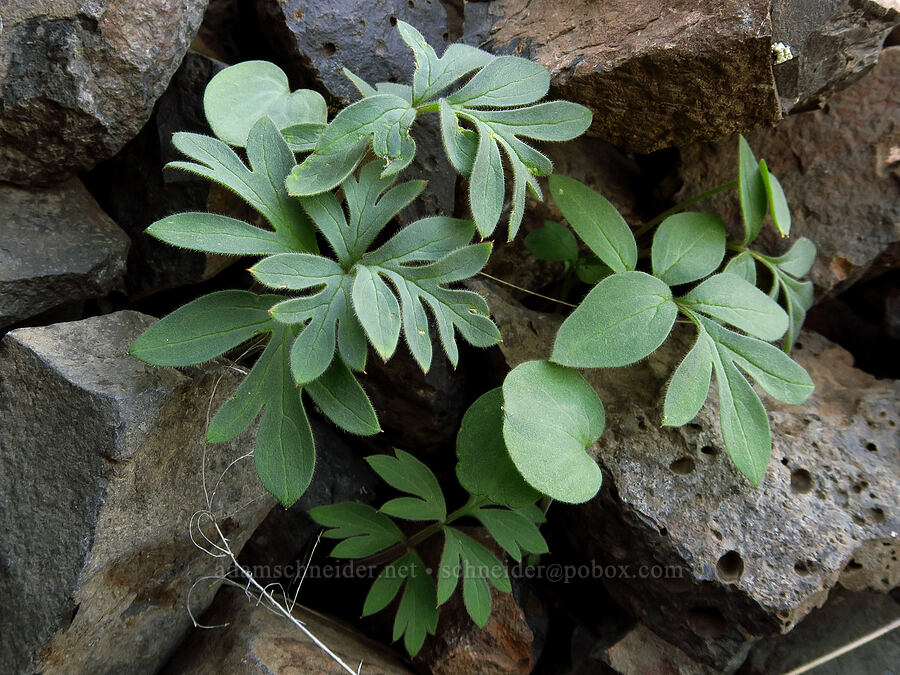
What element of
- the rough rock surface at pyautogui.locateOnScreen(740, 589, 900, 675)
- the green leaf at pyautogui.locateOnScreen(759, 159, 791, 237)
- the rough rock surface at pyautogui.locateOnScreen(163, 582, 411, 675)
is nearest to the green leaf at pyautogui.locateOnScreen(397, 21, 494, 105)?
the green leaf at pyautogui.locateOnScreen(759, 159, 791, 237)

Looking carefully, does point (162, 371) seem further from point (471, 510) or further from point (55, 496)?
point (471, 510)

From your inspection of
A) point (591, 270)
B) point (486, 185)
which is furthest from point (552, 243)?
point (486, 185)

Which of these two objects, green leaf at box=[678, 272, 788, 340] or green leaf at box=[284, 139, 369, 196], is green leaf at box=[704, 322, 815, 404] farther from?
green leaf at box=[284, 139, 369, 196]

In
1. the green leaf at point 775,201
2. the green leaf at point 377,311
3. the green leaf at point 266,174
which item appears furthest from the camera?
the green leaf at point 775,201

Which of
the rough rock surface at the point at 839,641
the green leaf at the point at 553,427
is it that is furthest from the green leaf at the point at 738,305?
the rough rock surface at the point at 839,641

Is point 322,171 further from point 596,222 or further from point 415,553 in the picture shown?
point 415,553

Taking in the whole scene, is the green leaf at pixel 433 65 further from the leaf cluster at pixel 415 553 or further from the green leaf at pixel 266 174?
the leaf cluster at pixel 415 553

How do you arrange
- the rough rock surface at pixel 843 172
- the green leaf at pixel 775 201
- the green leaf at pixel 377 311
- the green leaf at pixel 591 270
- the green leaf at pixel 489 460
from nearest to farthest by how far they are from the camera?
the green leaf at pixel 377 311 → the green leaf at pixel 489 460 → the green leaf at pixel 775 201 → the green leaf at pixel 591 270 → the rough rock surface at pixel 843 172
